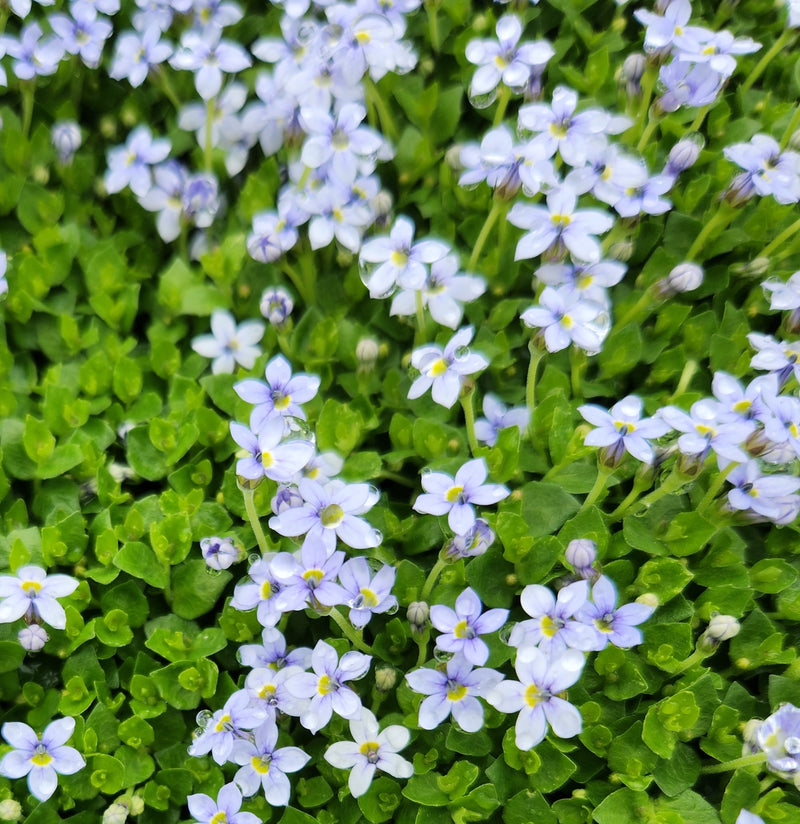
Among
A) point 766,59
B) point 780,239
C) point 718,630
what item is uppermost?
point 766,59

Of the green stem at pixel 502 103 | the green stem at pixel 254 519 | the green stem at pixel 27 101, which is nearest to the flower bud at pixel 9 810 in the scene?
the green stem at pixel 254 519

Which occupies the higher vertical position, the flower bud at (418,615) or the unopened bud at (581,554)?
the unopened bud at (581,554)

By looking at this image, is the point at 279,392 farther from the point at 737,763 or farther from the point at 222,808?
the point at 737,763

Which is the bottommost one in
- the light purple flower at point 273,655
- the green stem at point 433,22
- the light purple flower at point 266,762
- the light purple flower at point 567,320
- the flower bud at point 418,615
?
the light purple flower at point 266,762

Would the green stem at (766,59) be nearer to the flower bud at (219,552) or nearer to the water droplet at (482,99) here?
the water droplet at (482,99)

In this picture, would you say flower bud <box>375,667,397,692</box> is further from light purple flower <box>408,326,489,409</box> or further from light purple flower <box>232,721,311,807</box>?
light purple flower <box>408,326,489,409</box>

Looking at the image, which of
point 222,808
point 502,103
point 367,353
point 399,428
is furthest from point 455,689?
point 502,103
